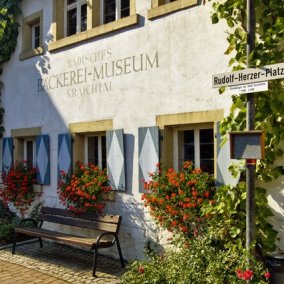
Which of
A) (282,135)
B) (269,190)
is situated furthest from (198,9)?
(269,190)

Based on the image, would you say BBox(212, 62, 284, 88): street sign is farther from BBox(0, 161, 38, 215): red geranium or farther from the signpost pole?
BBox(0, 161, 38, 215): red geranium

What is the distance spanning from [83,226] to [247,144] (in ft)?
12.8

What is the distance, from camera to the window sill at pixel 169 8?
656 cm


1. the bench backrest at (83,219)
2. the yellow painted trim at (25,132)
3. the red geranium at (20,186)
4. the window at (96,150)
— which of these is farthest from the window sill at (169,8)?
the red geranium at (20,186)

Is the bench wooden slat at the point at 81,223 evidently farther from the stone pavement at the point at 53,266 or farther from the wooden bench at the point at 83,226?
the stone pavement at the point at 53,266

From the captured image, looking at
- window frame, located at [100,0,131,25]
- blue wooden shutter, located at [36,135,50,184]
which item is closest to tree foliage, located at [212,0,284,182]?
window frame, located at [100,0,131,25]

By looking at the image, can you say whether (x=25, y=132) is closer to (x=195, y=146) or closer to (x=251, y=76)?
(x=195, y=146)

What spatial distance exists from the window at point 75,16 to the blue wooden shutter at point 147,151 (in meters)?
2.80

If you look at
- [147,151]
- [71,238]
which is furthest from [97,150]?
[71,238]

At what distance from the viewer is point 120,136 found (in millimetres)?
7484

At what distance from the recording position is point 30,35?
33.1 feet

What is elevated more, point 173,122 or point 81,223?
point 173,122

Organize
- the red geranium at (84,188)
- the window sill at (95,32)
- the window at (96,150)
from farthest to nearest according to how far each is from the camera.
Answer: the window at (96,150), the red geranium at (84,188), the window sill at (95,32)

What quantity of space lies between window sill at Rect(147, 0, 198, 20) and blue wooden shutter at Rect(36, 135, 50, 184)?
11.1 feet
